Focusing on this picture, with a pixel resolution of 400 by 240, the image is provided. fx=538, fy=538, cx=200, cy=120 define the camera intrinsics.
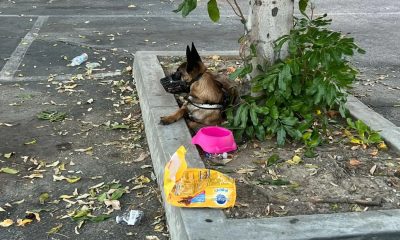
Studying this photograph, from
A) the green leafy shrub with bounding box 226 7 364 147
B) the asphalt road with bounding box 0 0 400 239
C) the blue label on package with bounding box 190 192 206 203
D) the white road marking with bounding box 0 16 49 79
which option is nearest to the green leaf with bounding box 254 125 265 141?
the green leafy shrub with bounding box 226 7 364 147

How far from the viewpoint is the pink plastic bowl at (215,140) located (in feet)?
13.1

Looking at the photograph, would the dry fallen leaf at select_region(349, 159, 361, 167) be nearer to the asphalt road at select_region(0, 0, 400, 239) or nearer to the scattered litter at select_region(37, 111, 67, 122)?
the asphalt road at select_region(0, 0, 400, 239)

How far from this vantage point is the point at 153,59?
257 inches

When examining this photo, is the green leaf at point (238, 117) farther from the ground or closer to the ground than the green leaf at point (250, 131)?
farther from the ground

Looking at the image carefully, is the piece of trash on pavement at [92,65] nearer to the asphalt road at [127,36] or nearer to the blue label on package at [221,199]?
the asphalt road at [127,36]

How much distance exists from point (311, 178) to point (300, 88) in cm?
81

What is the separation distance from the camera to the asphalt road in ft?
22.1

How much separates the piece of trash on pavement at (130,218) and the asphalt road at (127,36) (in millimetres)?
954

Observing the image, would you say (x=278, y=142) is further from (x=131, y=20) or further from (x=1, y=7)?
(x=1, y=7)

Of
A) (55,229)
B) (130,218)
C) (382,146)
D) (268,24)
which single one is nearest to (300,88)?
(268,24)

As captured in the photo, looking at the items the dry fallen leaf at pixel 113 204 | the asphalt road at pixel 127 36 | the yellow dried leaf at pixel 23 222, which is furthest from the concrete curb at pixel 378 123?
the yellow dried leaf at pixel 23 222

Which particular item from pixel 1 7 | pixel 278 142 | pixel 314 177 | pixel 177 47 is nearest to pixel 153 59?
pixel 177 47

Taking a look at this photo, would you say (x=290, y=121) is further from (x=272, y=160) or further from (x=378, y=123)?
(x=378, y=123)

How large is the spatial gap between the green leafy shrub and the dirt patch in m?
0.15
